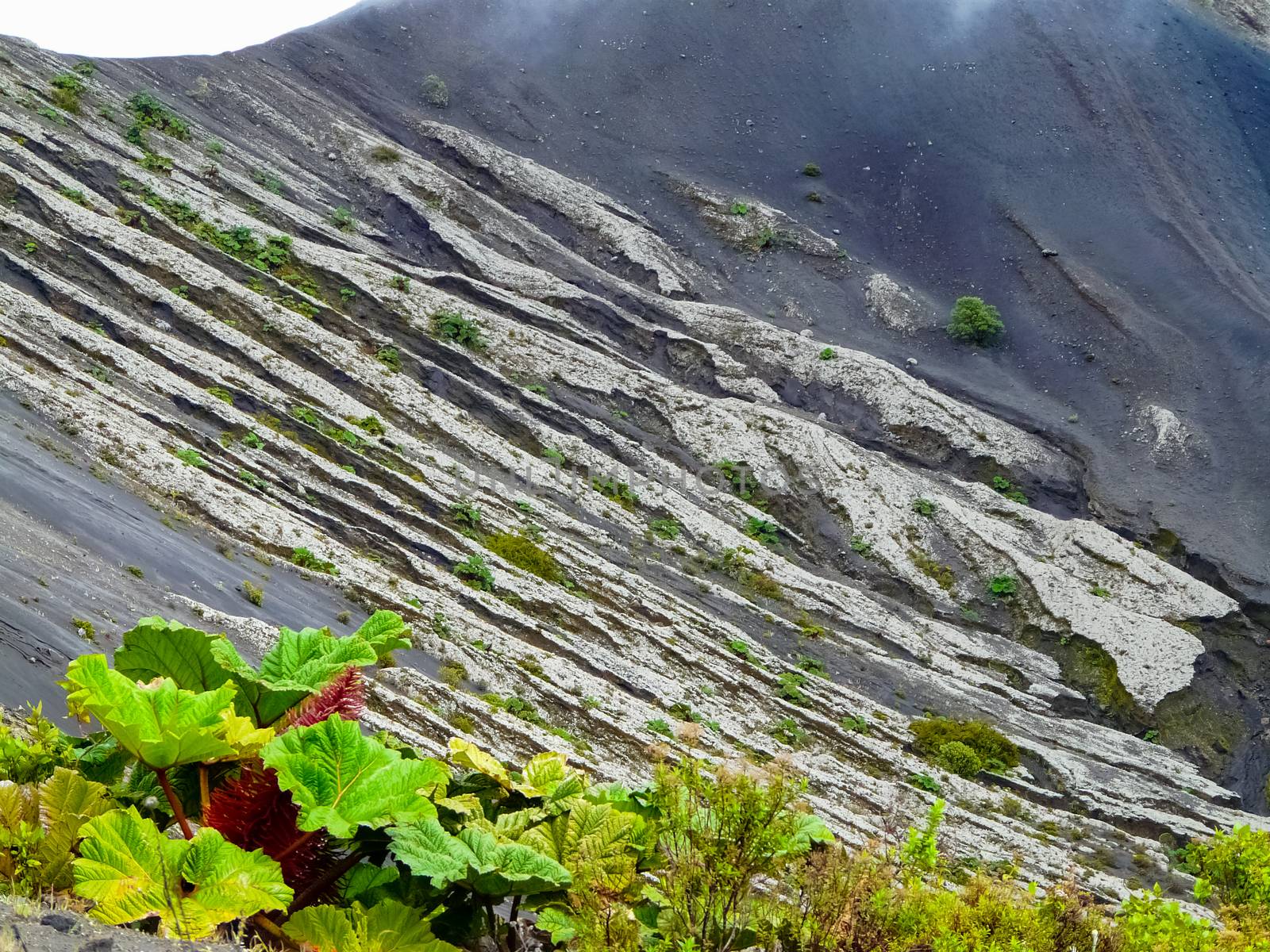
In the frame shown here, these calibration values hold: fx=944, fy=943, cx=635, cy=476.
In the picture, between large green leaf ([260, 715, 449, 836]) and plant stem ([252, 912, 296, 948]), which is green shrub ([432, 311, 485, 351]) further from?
plant stem ([252, 912, 296, 948])

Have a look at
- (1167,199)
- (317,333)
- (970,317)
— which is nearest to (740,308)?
(970,317)

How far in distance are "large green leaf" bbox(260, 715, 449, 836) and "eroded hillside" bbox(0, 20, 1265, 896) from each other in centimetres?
756

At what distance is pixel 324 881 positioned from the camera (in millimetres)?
6730

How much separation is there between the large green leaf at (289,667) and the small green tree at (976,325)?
42.9 meters

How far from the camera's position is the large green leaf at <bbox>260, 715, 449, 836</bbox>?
20.2 ft

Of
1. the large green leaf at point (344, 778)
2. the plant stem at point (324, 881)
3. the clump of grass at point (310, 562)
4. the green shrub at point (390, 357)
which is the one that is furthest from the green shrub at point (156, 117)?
the plant stem at point (324, 881)

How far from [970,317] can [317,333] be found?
99.1 feet

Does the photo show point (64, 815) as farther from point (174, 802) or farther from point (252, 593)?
point (252, 593)

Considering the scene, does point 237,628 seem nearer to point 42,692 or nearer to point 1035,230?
point 42,692

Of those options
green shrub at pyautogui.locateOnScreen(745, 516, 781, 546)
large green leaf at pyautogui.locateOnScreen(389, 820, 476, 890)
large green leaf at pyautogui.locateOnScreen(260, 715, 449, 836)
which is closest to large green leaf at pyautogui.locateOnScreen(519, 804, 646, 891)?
large green leaf at pyautogui.locateOnScreen(389, 820, 476, 890)

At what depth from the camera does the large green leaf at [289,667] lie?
7.19 m

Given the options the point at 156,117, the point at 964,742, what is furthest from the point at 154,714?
the point at 156,117

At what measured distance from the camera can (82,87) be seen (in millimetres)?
42312

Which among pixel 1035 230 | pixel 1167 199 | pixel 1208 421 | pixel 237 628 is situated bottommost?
pixel 237 628
